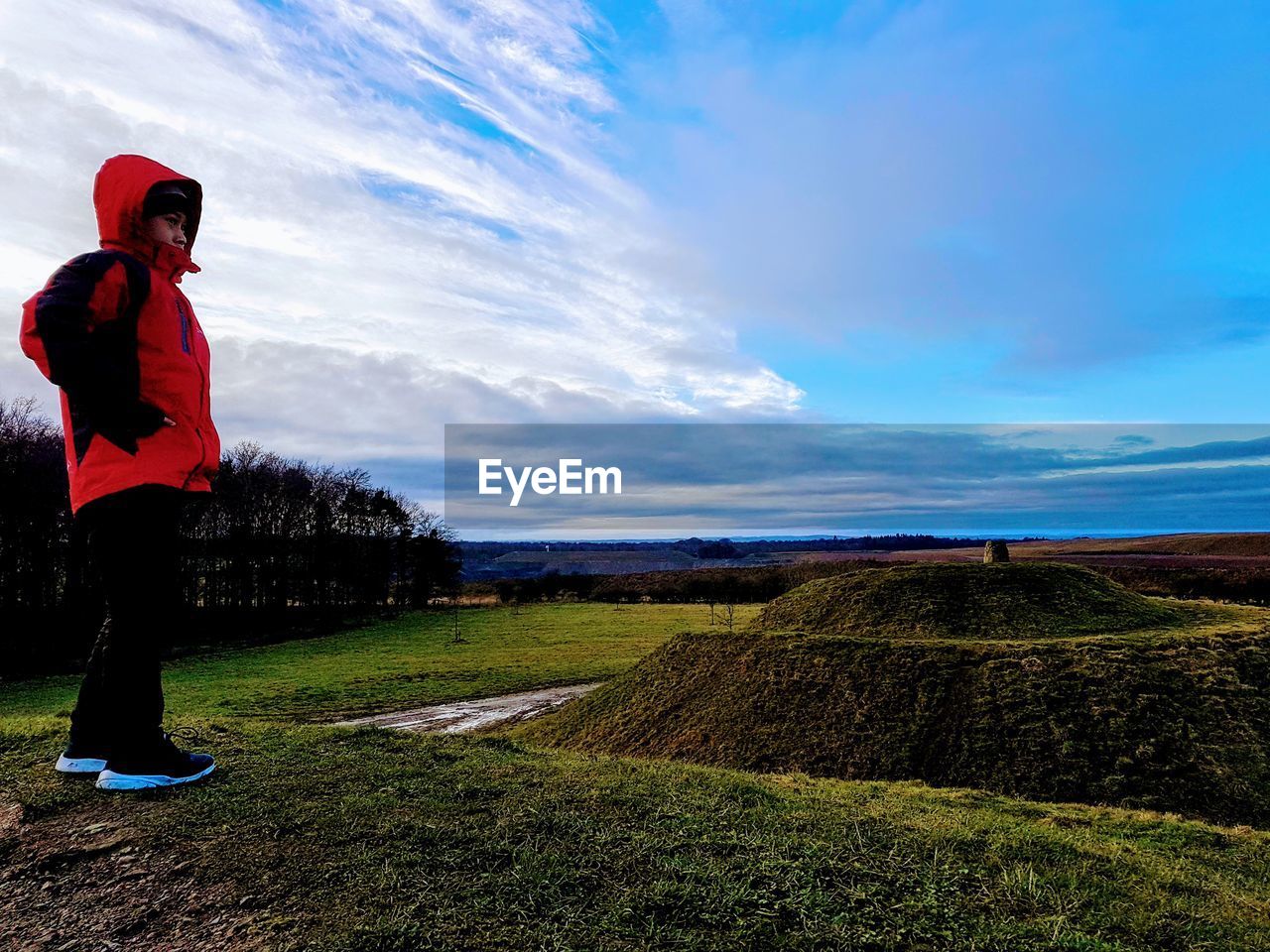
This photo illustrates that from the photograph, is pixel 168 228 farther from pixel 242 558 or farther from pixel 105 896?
pixel 242 558

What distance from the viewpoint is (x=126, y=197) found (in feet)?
13.8

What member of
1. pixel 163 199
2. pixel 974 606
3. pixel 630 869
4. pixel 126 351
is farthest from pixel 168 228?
pixel 974 606

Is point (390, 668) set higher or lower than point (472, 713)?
lower

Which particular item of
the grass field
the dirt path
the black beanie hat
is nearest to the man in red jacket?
the black beanie hat

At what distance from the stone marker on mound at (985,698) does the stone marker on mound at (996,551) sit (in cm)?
155

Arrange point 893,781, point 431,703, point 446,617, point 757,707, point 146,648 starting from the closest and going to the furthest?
point 146,648 → point 893,781 → point 757,707 → point 431,703 → point 446,617

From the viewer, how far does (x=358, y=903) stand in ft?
9.57

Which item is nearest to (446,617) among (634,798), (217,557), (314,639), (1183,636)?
(314,639)

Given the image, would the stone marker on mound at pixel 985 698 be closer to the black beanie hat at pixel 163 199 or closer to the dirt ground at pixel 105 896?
the dirt ground at pixel 105 896

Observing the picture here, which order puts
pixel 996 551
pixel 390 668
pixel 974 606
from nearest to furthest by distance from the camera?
pixel 974 606 → pixel 996 551 → pixel 390 668

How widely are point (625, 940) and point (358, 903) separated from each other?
118 centimetres

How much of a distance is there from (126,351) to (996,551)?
61.4 ft

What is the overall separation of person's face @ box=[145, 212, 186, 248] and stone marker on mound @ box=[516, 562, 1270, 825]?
9.99m

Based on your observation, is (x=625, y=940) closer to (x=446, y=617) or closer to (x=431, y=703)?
(x=431, y=703)
